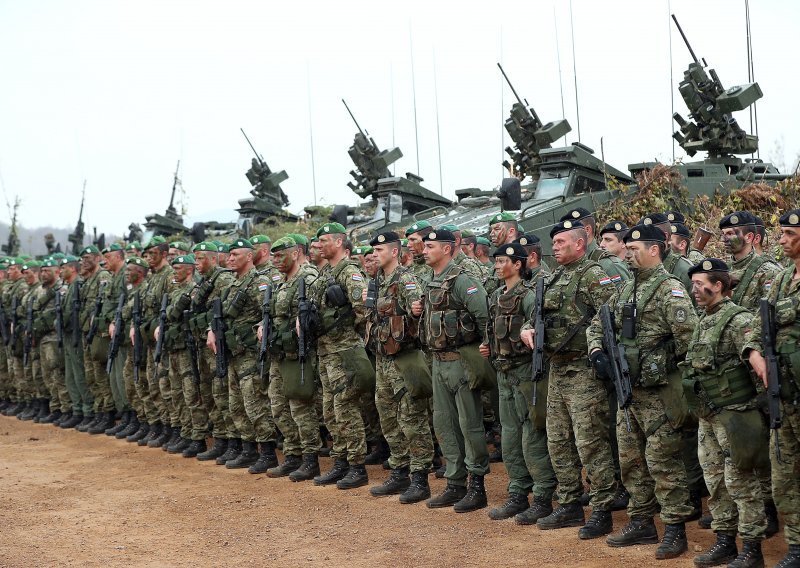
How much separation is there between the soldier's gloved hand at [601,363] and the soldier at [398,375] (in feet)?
7.40

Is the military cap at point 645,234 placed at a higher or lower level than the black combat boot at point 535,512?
higher

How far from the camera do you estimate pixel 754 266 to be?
754 centimetres

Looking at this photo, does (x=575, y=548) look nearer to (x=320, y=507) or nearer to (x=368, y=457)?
(x=320, y=507)

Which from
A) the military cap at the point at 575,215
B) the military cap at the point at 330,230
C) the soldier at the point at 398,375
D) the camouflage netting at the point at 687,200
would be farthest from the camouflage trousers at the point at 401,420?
the camouflage netting at the point at 687,200

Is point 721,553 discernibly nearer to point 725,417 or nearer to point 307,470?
point 725,417

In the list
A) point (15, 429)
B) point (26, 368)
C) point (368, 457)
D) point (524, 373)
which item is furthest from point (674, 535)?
point (26, 368)

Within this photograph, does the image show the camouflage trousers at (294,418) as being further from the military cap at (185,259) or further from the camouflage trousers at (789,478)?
the camouflage trousers at (789,478)

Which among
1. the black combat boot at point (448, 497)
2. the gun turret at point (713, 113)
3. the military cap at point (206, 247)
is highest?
the gun turret at point (713, 113)

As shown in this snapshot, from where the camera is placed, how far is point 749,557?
20.5ft

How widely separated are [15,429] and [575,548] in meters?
10.6

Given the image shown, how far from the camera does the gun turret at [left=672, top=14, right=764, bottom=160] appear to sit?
1523 centimetres

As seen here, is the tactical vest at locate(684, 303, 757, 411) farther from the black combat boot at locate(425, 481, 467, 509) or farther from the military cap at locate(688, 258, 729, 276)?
the black combat boot at locate(425, 481, 467, 509)

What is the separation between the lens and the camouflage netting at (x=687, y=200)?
45.2ft

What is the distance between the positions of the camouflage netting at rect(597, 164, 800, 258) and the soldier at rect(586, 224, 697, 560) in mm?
6821
